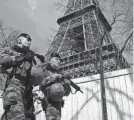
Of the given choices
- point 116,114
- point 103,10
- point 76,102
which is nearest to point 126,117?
point 116,114

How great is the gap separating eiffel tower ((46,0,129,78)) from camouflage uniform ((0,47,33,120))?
2.73m

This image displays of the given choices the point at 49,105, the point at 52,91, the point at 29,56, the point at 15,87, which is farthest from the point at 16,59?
the point at 49,105

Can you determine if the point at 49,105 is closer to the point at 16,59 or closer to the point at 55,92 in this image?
the point at 55,92

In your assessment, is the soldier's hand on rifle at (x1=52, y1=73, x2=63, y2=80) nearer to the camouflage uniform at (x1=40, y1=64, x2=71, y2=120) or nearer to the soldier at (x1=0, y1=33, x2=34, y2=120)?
the camouflage uniform at (x1=40, y1=64, x2=71, y2=120)

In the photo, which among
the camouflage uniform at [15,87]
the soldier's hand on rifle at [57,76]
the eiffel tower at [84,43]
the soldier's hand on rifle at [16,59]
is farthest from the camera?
the eiffel tower at [84,43]

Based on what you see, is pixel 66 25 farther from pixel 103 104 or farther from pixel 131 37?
pixel 103 104

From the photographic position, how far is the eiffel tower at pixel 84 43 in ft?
21.1

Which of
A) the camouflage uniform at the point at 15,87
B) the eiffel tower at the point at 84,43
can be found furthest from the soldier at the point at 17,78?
the eiffel tower at the point at 84,43

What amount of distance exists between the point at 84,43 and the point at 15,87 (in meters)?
10.8

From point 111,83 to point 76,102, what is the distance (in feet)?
3.19

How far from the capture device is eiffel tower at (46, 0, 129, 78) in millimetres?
6433

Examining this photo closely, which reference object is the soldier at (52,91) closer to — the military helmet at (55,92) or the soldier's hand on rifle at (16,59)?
the military helmet at (55,92)

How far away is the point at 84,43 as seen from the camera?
1258 cm

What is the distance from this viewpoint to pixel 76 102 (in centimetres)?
490
